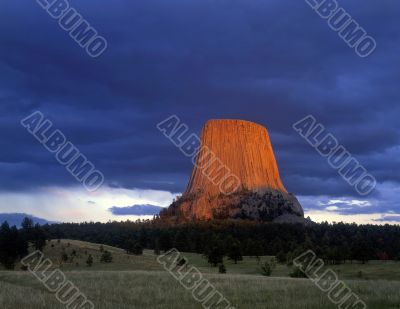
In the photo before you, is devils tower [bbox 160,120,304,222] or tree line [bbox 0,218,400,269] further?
devils tower [bbox 160,120,304,222]

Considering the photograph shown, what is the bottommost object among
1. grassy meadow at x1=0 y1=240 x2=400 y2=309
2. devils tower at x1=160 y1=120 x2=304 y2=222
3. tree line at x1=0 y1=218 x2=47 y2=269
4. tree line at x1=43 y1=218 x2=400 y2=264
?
tree line at x1=0 y1=218 x2=47 y2=269

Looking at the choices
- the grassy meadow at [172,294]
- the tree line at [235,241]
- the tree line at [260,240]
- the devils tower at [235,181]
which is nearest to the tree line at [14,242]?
the tree line at [235,241]

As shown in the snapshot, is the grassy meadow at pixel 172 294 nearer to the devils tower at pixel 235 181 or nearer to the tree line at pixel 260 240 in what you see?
the tree line at pixel 260 240

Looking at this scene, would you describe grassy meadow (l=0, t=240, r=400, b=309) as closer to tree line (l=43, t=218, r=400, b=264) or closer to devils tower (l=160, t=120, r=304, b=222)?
tree line (l=43, t=218, r=400, b=264)

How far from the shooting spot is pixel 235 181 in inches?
5896

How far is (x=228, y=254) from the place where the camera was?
65125mm

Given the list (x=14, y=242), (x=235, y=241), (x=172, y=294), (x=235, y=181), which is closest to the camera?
(x=172, y=294)

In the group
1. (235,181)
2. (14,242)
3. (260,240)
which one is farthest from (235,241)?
(235,181)

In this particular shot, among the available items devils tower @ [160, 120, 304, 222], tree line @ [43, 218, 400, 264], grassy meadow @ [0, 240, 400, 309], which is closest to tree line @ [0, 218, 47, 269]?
tree line @ [43, 218, 400, 264]

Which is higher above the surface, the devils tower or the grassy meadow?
the devils tower

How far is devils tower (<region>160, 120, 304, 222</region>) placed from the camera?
137 metres

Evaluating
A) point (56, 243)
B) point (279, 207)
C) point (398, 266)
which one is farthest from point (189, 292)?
point (279, 207)

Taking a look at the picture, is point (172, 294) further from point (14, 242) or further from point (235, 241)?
point (235, 241)

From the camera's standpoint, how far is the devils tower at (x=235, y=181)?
448 ft
